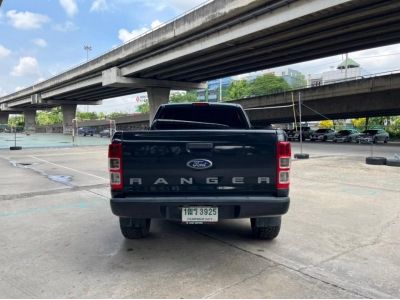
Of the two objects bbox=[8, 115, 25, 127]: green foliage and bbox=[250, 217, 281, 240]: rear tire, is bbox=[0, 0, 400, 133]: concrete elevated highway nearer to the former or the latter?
bbox=[250, 217, 281, 240]: rear tire

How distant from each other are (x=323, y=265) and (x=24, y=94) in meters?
80.5

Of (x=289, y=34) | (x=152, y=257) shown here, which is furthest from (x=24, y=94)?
(x=152, y=257)

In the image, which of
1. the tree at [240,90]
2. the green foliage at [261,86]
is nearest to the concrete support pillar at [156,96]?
the green foliage at [261,86]

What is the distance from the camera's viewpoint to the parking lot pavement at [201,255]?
3523mm

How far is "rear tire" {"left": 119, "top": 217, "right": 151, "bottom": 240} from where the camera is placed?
4.64 meters

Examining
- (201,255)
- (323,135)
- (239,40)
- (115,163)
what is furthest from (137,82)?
(201,255)

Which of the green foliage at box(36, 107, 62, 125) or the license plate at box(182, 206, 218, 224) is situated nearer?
the license plate at box(182, 206, 218, 224)

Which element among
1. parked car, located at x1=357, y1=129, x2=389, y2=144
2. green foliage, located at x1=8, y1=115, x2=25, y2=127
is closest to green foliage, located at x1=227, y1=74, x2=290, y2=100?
parked car, located at x1=357, y1=129, x2=389, y2=144

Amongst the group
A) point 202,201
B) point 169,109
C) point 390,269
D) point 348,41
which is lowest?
point 390,269

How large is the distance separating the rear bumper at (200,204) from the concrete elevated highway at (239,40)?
17.6 meters

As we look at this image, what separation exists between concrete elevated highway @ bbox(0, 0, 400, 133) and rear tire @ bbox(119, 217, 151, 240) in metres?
17.8

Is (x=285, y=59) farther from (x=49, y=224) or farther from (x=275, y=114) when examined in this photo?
(x=49, y=224)

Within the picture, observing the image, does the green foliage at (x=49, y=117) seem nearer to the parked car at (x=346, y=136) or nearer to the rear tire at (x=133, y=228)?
the parked car at (x=346, y=136)

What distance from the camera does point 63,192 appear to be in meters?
8.79
